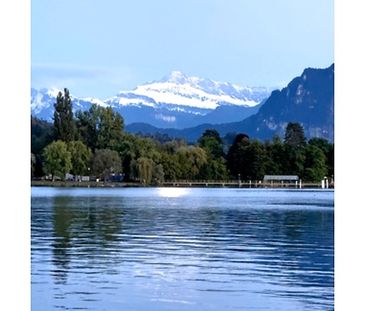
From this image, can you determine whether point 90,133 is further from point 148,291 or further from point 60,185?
point 148,291

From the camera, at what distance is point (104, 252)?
33.2 feet

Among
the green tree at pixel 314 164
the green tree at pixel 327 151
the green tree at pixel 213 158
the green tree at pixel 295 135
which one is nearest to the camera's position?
the green tree at pixel 213 158

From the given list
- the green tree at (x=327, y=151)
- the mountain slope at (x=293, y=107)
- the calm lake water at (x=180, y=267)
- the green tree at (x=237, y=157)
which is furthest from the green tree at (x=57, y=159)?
the mountain slope at (x=293, y=107)

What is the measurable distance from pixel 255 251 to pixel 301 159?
185 feet

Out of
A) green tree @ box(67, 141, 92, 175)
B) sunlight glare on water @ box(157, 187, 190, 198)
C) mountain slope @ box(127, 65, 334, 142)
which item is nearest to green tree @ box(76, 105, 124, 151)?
green tree @ box(67, 141, 92, 175)

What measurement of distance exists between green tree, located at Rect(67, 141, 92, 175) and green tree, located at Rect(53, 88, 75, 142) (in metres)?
2.59

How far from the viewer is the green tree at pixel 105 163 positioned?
53.8 meters

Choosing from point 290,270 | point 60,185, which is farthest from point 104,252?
point 60,185

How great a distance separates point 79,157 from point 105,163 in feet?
6.18

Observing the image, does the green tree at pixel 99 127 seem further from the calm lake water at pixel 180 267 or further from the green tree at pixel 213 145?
the calm lake water at pixel 180 267

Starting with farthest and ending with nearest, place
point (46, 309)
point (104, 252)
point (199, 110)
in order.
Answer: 1. point (199, 110)
2. point (104, 252)
3. point (46, 309)

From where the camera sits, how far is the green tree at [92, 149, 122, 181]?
53.8 meters
